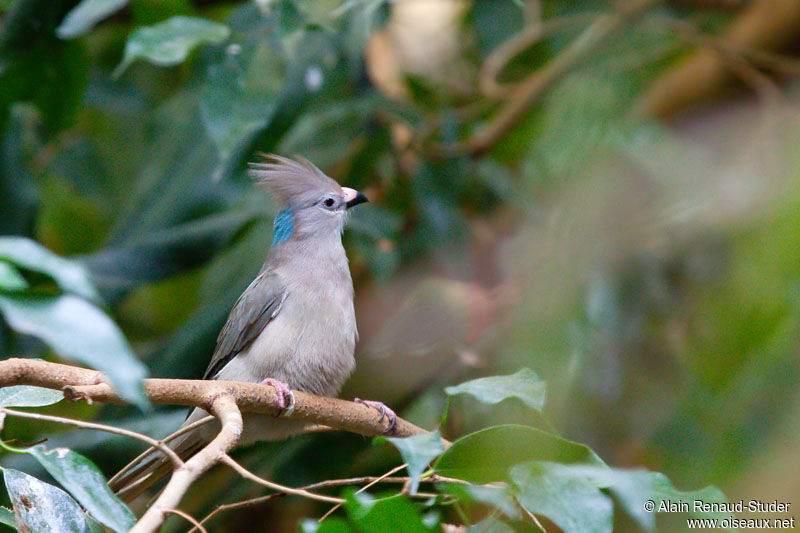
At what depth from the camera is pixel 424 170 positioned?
5.00m

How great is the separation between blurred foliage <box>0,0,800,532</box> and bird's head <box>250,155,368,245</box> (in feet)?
1.05

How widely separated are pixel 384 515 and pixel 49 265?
0.74 metres

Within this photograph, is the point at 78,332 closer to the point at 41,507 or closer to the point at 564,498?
the point at 41,507

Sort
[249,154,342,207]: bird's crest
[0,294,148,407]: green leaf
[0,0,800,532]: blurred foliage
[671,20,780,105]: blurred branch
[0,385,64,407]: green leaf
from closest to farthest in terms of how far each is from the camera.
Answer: [0,294,148,407]: green leaf → [0,385,64,407]: green leaf → [0,0,800,532]: blurred foliage → [249,154,342,207]: bird's crest → [671,20,780,105]: blurred branch

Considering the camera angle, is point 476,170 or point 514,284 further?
point 476,170

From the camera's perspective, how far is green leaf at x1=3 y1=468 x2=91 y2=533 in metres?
1.73

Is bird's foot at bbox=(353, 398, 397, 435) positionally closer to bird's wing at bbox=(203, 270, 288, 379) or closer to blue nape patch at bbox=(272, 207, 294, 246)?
bird's wing at bbox=(203, 270, 288, 379)

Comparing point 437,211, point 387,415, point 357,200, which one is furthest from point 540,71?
point 387,415

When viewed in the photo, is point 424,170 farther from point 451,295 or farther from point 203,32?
point 203,32

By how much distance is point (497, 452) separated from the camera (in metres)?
1.86

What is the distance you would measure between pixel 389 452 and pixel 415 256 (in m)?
1.40

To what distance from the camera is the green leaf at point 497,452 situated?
183cm

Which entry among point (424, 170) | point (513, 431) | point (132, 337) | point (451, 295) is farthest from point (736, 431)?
point (132, 337)

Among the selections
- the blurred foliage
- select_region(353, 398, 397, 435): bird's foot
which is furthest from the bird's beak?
select_region(353, 398, 397, 435): bird's foot
